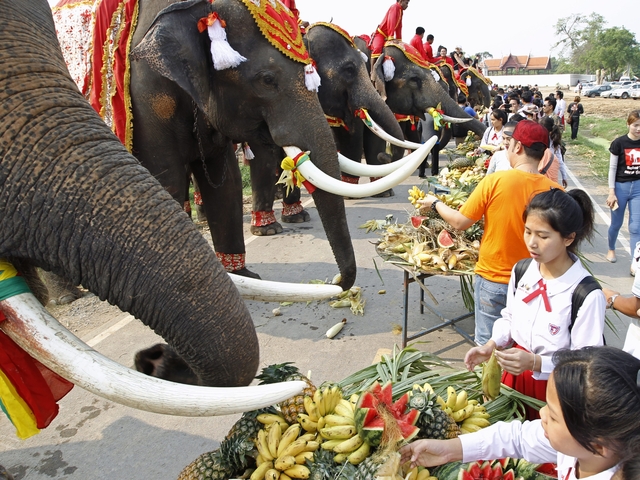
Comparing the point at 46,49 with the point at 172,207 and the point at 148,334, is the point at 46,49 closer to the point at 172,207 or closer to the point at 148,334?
the point at 172,207

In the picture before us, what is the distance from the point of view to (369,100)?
6.79 m

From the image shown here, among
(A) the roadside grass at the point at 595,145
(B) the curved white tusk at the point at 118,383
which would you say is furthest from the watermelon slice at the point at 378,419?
(A) the roadside grass at the point at 595,145

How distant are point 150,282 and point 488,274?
2.28 m

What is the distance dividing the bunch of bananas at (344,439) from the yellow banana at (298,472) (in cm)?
11

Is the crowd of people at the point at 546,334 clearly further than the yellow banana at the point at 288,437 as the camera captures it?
No

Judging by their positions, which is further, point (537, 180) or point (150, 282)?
point (537, 180)

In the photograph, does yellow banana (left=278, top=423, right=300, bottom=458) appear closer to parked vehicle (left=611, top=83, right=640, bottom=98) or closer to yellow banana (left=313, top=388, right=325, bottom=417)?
yellow banana (left=313, top=388, right=325, bottom=417)

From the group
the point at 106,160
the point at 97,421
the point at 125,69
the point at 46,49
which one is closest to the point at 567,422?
the point at 106,160

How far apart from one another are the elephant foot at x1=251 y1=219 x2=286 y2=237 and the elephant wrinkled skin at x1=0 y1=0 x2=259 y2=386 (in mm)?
5742

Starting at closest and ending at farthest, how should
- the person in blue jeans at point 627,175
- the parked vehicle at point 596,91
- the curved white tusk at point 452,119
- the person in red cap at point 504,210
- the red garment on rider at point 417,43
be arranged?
1. the person in red cap at point 504,210
2. the person in blue jeans at point 627,175
3. the curved white tusk at point 452,119
4. the red garment on rider at point 417,43
5. the parked vehicle at point 596,91

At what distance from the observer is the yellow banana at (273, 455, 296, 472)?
6.14 ft

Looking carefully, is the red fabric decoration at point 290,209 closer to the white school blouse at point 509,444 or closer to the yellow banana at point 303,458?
the yellow banana at point 303,458

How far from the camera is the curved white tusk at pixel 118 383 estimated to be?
4.80ft

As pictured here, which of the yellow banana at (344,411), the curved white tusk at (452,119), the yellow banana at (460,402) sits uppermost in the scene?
the curved white tusk at (452,119)
